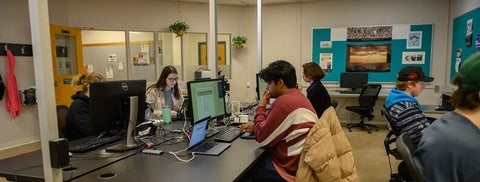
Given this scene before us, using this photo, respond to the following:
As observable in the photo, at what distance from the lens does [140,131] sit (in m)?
2.50

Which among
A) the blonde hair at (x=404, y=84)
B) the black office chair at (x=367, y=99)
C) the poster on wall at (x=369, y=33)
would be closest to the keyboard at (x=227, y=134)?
the blonde hair at (x=404, y=84)

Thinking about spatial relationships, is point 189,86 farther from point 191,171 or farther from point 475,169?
point 475,169

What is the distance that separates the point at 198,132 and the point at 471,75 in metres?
1.51

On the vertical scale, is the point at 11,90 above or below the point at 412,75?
below

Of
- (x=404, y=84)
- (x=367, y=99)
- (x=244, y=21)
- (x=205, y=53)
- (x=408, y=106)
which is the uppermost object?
(x=244, y=21)

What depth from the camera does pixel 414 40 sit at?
239 inches

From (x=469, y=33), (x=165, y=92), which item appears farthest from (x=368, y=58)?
(x=165, y=92)

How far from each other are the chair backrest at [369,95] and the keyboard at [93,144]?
4.64 meters

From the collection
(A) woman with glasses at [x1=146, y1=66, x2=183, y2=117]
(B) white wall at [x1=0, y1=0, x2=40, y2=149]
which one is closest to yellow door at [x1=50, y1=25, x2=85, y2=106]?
(B) white wall at [x1=0, y1=0, x2=40, y2=149]

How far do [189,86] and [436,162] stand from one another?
4.83ft

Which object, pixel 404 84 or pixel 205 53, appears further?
pixel 205 53

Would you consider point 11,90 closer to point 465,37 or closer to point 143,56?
point 143,56

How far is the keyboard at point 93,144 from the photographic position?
2.02 m

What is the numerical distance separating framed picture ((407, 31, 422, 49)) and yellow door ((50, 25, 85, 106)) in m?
6.04
